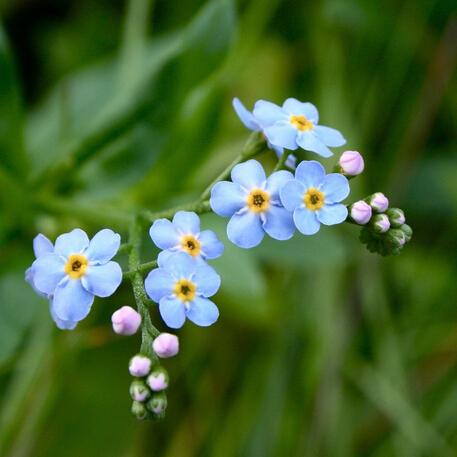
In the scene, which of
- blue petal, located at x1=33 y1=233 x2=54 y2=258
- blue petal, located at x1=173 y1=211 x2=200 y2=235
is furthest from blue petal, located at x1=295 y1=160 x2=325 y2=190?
blue petal, located at x1=33 y1=233 x2=54 y2=258

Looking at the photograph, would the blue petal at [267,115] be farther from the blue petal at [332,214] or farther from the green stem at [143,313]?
the green stem at [143,313]

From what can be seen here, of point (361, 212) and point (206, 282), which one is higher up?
point (361, 212)

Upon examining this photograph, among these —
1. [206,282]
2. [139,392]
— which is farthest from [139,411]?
[206,282]

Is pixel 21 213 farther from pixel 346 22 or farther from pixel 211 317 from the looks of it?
pixel 346 22

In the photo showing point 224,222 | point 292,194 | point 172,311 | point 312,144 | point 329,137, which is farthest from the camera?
point 224,222

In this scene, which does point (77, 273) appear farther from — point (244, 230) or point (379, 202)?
point (379, 202)

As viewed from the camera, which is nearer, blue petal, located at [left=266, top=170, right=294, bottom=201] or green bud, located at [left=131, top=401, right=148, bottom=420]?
green bud, located at [left=131, top=401, right=148, bottom=420]

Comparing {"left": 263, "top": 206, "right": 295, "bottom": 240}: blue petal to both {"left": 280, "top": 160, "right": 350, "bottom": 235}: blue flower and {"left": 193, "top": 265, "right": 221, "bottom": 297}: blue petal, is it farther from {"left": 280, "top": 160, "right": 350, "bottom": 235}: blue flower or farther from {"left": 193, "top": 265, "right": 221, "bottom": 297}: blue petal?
{"left": 193, "top": 265, "right": 221, "bottom": 297}: blue petal
